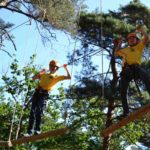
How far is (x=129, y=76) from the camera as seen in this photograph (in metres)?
8.73

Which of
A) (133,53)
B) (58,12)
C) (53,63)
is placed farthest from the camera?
(58,12)

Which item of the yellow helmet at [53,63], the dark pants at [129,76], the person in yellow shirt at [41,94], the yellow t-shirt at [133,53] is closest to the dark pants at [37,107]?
the person in yellow shirt at [41,94]

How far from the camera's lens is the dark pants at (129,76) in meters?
8.55

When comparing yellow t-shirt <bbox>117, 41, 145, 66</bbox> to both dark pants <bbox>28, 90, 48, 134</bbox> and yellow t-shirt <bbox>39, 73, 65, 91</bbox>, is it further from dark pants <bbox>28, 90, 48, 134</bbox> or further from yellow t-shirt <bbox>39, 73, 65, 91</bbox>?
dark pants <bbox>28, 90, 48, 134</bbox>

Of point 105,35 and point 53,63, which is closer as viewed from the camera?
point 53,63

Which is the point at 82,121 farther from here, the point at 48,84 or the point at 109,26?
the point at 48,84

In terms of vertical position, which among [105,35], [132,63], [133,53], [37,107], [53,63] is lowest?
[37,107]

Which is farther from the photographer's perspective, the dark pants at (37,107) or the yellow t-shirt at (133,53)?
the dark pants at (37,107)

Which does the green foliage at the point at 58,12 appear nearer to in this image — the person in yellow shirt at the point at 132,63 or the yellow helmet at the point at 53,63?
the yellow helmet at the point at 53,63

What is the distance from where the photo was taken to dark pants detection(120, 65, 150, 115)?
28.1 feet

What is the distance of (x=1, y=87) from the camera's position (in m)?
25.9

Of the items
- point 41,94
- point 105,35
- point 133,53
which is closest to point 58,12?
point 105,35

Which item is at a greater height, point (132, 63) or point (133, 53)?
point (133, 53)

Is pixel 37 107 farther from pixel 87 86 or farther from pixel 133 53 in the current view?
pixel 87 86
